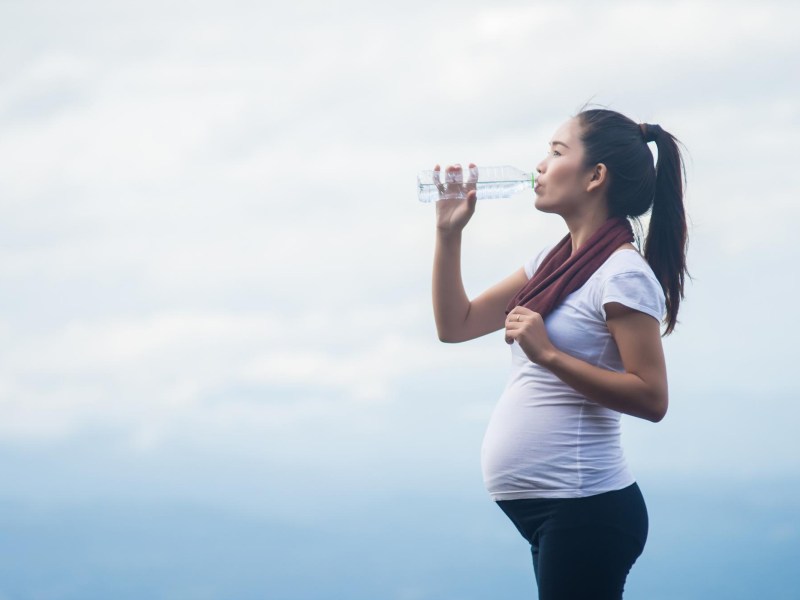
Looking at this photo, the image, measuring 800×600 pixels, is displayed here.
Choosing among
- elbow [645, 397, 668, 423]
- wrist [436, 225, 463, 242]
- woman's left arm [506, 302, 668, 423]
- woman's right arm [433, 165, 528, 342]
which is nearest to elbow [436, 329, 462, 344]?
woman's right arm [433, 165, 528, 342]

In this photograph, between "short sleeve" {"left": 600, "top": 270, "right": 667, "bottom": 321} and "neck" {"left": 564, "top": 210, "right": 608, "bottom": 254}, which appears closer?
"short sleeve" {"left": 600, "top": 270, "right": 667, "bottom": 321}

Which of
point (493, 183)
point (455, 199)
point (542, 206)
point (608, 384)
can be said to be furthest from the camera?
point (493, 183)

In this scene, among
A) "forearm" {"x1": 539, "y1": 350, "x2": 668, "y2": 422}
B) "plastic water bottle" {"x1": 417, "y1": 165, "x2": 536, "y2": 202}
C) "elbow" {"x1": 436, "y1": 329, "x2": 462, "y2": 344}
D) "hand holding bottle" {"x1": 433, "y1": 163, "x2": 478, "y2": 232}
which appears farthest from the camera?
"plastic water bottle" {"x1": 417, "y1": 165, "x2": 536, "y2": 202}

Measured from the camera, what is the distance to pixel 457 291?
2246mm

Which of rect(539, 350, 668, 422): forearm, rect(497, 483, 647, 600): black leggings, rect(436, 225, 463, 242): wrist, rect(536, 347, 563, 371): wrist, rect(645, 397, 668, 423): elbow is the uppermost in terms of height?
rect(436, 225, 463, 242): wrist

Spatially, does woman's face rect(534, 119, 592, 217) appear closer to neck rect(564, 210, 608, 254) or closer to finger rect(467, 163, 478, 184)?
neck rect(564, 210, 608, 254)

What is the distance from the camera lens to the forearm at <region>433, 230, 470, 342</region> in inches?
87.2

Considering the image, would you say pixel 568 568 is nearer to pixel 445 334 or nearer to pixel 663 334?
pixel 663 334

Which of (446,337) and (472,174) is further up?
(472,174)

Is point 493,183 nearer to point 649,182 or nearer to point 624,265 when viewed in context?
point 649,182

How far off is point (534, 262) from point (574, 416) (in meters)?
0.46

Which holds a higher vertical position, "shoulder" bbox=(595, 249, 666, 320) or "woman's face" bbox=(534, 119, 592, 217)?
"woman's face" bbox=(534, 119, 592, 217)

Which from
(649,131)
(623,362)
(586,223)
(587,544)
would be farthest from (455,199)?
(587,544)

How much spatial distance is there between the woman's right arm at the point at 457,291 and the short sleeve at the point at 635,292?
1.39 ft
